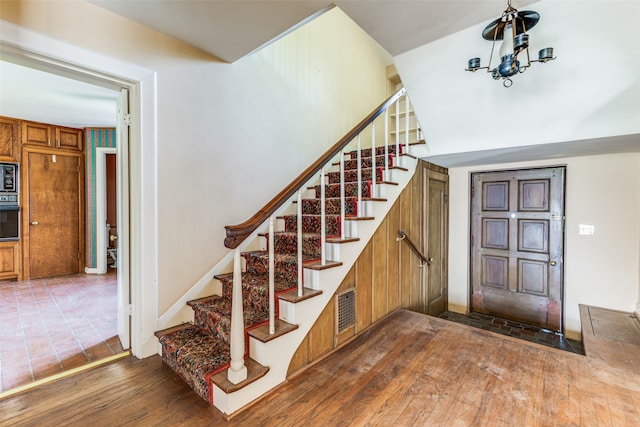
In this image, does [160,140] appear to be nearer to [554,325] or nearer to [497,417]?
[497,417]

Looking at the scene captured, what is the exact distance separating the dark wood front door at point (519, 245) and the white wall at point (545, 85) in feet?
4.06

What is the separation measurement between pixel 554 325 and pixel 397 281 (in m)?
2.22

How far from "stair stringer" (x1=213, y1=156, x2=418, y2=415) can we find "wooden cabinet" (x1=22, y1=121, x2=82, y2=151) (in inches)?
198

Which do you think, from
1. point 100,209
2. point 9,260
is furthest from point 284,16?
point 9,260

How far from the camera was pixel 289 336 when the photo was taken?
6.28ft

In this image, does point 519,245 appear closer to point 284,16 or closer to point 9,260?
point 284,16

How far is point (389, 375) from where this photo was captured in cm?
199

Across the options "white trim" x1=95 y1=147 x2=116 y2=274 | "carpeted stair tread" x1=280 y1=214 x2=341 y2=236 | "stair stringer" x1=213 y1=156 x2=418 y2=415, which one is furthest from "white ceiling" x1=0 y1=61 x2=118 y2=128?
"stair stringer" x1=213 y1=156 x2=418 y2=415

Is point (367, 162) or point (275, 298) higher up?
point (367, 162)

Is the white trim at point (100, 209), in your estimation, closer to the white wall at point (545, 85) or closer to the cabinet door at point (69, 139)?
the cabinet door at point (69, 139)

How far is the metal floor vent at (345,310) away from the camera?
2365mm

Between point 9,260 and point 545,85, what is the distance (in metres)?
6.92

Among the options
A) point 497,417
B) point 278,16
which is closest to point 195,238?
point 278,16

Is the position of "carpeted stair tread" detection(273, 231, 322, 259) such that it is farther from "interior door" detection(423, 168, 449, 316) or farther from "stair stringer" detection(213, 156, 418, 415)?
"interior door" detection(423, 168, 449, 316)
